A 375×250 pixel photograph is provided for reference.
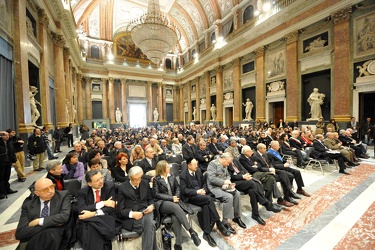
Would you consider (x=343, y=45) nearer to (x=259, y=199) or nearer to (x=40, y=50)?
(x=259, y=199)

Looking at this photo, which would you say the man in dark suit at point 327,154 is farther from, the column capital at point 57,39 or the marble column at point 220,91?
the column capital at point 57,39

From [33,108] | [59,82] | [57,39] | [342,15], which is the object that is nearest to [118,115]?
[59,82]

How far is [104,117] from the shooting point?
21.3 metres

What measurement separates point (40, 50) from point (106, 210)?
9.31m

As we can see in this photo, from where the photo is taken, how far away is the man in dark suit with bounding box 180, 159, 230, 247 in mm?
2582

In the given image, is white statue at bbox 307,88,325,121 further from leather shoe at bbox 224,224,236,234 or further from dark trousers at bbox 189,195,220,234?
dark trousers at bbox 189,195,220,234

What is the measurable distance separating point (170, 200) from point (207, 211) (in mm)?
608

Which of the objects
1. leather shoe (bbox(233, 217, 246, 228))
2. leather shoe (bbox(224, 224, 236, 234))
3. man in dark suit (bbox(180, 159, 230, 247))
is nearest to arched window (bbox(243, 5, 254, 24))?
man in dark suit (bbox(180, 159, 230, 247))

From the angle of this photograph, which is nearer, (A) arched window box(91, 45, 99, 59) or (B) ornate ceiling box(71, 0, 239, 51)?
(B) ornate ceiling box(71, 0, 239, 51)

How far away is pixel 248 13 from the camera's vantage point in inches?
547

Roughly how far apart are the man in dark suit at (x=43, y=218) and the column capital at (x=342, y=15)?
12604 mm

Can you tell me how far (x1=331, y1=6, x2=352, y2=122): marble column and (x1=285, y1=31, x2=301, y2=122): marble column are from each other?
1882 mm

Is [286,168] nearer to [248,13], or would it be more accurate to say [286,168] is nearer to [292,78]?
[292,78]

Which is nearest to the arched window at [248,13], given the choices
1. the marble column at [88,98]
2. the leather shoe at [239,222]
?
the leather shoe at [239,222]
